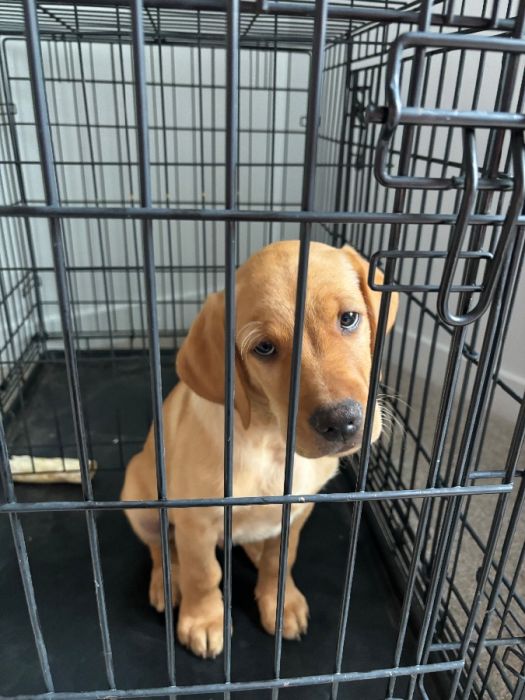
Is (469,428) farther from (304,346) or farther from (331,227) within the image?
(331,227)

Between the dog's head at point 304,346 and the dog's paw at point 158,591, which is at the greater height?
A: the dog's head at point 304,346

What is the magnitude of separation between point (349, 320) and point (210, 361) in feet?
0.83

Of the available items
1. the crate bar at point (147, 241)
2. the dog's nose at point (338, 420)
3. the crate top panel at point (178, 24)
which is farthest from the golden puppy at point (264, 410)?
the crate top panel at point (178, 24)

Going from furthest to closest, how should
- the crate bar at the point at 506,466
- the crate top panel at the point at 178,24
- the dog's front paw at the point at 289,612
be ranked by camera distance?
1. the crate top panel at the point at 178,24
2. the dog's front paw at the point at 289,612
3. the crate bar at the point at 506,466

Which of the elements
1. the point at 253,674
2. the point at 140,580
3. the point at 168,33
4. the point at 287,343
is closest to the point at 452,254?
the point at 287,343

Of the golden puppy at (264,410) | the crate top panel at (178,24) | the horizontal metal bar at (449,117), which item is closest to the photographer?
the horizontal metal bar at (449,117)

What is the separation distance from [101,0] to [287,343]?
53cm

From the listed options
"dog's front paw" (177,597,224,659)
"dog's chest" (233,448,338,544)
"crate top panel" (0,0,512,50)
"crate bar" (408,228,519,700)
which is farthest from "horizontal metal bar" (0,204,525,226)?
"dog's front paw" (177,597,224,659)

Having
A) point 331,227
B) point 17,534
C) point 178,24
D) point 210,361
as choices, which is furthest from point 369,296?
point 178,24

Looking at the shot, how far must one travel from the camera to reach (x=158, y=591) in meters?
1.34

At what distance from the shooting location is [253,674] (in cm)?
118

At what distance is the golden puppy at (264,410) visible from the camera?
863 millimetres

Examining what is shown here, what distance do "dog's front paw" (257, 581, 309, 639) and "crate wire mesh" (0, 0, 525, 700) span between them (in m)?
0.13

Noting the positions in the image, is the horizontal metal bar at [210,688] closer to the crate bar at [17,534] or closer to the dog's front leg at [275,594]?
the crate bar at [17,534]
